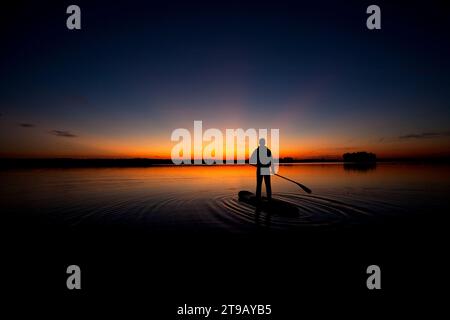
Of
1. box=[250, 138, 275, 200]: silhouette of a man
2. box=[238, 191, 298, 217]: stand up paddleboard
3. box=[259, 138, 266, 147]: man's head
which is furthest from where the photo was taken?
box=[250, 138, 275, 200]: silhouette of a man

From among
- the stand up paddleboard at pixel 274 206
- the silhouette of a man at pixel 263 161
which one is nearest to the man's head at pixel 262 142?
the silhouette of a man at pixel 263 161

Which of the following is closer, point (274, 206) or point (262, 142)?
point (274, 206)

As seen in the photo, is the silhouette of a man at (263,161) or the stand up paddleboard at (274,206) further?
the silhouette of a man at (263,161)

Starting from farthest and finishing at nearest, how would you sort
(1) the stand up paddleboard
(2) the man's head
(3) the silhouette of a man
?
(3) the silhouette of a man
(2) the man's head
(1) the stand up paddleboard

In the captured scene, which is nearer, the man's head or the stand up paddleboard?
the stand up paddleboard

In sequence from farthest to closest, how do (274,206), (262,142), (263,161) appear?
(263,161) → (262,142) → (274,206)

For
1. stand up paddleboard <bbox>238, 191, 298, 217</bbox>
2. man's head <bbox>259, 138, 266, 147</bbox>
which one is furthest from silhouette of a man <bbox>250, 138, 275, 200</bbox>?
stand up paddleboard <bbox>238, 191, 298, 217</bbox>

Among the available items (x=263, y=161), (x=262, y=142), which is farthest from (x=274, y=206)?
(x=262, y=142)

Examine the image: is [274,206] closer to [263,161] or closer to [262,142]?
[263,161]

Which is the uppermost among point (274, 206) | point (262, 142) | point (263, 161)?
point (262, 142)

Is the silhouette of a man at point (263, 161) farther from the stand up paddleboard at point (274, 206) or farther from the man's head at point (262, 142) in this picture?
the stand up paddleboard at point (274, 206)

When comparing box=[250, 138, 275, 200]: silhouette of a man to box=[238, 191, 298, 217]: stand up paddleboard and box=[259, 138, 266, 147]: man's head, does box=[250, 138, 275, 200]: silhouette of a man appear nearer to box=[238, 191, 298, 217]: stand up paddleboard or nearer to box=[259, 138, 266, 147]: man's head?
box=[259, 138, 266, 147]: man's head

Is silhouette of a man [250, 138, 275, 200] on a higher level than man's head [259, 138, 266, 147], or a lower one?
lower
